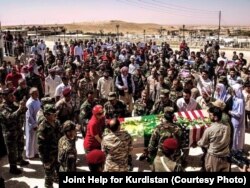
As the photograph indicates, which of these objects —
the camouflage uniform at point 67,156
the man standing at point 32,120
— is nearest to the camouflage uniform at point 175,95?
the man standing at point 32,120

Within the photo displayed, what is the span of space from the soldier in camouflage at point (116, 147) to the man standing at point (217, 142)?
1337mm

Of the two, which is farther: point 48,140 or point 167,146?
point 48,140

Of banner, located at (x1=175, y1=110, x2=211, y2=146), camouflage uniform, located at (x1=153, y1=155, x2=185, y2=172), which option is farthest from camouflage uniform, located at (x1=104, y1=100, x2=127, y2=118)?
camouflage uniform, located at (x1=153, y1=155, x2=185, y2=172)

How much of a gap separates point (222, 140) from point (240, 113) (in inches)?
98.1

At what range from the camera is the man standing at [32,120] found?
7.32 m

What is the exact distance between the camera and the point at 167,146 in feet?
13.5

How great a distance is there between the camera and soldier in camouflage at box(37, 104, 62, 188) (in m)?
5.67

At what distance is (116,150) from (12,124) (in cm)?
284

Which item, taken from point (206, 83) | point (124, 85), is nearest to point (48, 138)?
point (124, 85)

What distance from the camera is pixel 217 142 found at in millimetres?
5301

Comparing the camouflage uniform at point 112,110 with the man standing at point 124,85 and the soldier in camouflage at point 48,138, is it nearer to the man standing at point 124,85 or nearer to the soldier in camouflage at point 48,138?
the soldier in camouflage at point 48,138

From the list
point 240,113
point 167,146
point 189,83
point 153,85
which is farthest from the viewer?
point 153,85

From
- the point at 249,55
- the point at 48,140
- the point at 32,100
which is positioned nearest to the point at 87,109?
the point at 32,100

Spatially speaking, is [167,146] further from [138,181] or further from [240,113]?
[240,113]
